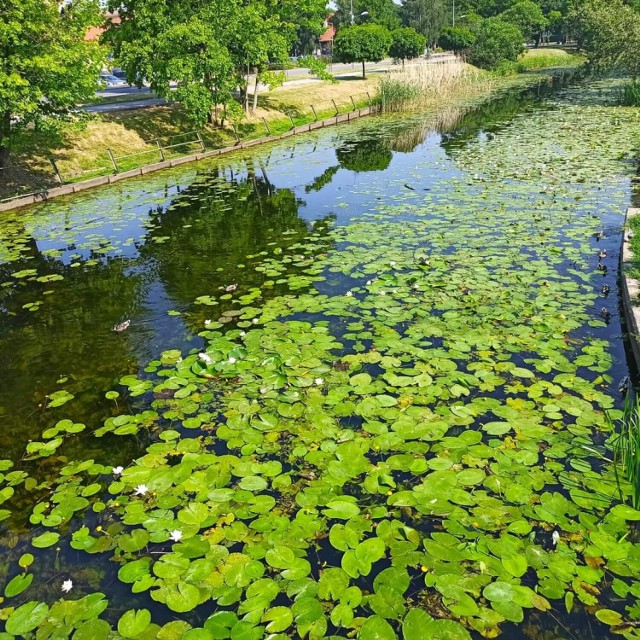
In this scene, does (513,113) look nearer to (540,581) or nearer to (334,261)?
(334,261)

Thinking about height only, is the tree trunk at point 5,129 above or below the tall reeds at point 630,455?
above

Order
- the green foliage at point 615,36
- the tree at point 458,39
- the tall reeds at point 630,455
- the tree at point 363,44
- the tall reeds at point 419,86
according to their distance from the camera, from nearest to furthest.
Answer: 1. the tall reeds at point 630,455
2. the green foliage at point 615,36
3. the tall reeds at point 419,86
4. the tree at point 363,44
5. the tree at point 458,39

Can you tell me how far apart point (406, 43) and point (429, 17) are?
33217 mm

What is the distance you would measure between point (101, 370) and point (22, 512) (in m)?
2.24

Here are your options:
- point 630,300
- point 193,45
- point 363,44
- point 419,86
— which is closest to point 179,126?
point 193,45

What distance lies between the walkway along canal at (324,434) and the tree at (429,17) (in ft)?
235

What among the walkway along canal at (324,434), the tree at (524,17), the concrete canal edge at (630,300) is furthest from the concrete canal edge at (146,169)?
the tree at (524,17)

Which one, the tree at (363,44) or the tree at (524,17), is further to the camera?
the tree at (524,17)

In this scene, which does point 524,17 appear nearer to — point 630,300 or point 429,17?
point 429,17

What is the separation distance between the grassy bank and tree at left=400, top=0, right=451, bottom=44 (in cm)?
3792

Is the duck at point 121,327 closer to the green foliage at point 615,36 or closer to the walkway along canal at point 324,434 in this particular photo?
the walkway along canal at point 324,434

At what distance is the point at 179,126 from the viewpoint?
22.2m

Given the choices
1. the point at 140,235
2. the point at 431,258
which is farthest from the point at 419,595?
the point at 140,235

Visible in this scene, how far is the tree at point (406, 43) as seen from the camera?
4362 cm
